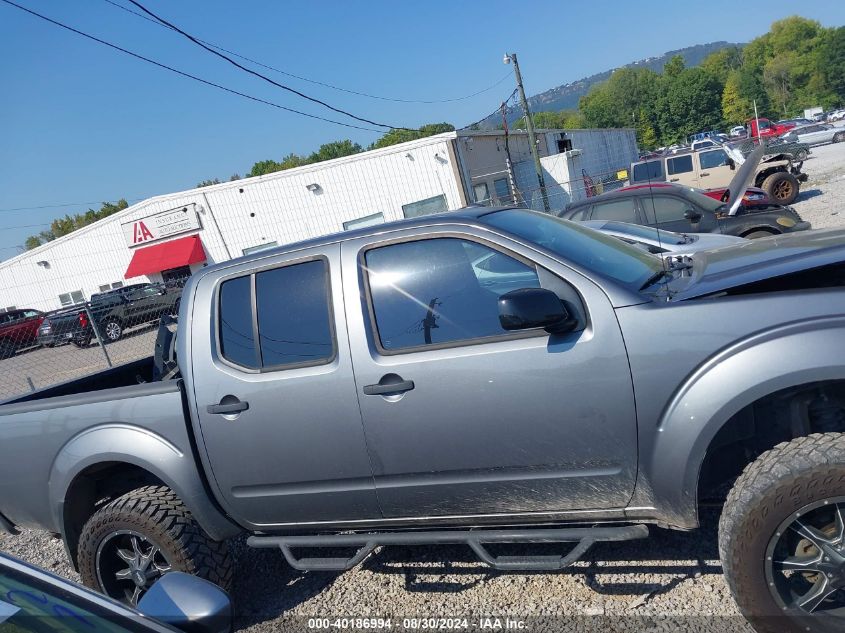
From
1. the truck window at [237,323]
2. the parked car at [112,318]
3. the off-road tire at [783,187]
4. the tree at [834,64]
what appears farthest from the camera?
the tree at [834,64]

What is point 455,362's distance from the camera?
2.67m

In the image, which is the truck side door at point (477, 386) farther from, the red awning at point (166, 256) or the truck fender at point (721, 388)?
the red awning at point (166, 256)

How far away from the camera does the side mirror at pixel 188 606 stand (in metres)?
1.74

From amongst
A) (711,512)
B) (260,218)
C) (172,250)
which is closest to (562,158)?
(260,218)

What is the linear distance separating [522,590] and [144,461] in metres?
2.10

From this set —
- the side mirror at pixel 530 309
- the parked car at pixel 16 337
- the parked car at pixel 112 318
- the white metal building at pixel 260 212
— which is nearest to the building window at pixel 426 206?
the white metal building at pixel 260 212

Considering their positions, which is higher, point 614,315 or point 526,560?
point 614,315

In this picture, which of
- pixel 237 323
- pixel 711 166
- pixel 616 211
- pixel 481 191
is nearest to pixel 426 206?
pixel 481 191

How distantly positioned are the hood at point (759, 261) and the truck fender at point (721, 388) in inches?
11.9

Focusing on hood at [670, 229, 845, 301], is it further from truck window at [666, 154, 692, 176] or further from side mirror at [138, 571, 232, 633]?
truck window at [666, 154, 692, 176]

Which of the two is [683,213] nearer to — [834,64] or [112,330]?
[112,330]

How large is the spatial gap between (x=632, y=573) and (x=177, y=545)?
93.0 inches

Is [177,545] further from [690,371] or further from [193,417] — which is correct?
[690,371]

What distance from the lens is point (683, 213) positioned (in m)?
9.46
